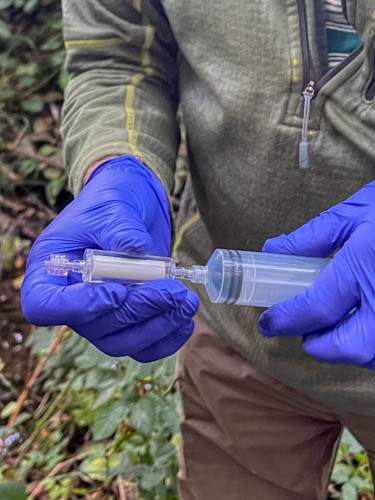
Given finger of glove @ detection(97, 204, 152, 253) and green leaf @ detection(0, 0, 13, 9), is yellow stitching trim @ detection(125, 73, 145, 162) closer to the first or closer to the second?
finger of glove @ detection(97, 204, 152, 253)

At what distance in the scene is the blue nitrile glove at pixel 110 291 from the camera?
76 centimetres

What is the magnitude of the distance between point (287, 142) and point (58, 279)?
344 millimetres

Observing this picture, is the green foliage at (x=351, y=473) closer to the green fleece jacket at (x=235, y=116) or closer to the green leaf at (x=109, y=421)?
the green leaf at (x=109, y=421)

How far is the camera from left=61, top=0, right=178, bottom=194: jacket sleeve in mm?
1015

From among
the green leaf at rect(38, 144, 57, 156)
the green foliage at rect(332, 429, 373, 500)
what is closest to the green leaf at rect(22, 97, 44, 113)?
the green leaf at rect(38, 144, 57, 156)

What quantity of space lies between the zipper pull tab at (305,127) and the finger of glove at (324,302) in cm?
17

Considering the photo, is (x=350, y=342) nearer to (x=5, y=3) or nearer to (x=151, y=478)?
(x=151, y=478)

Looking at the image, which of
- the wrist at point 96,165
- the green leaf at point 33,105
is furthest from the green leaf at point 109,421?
Answer: the green leaf at point 33,105

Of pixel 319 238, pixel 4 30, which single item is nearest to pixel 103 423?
pixel 319 238

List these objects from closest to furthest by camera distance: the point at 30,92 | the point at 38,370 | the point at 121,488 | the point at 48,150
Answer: the point at 121,488 → the point at 38,370 → the point at 48,150 → the point at 30,92

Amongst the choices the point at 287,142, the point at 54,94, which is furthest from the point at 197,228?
the point at 54,94

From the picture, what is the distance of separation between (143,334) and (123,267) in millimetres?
93

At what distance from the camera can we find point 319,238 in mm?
804

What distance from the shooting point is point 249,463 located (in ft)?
4.12
